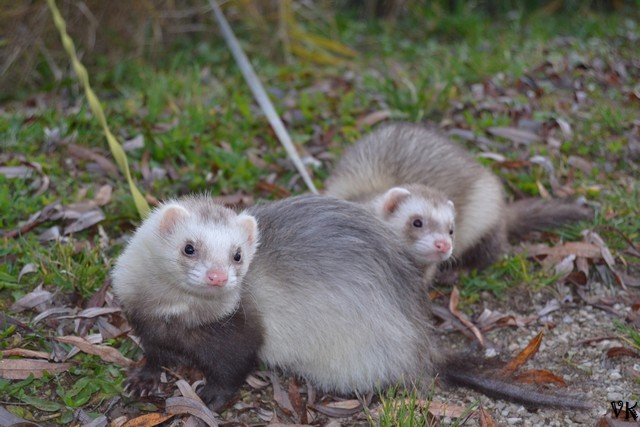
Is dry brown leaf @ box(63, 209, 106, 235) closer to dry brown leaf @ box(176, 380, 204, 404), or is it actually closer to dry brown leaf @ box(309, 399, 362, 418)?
dry brown leaf @ box(176, 380, 204, 404)

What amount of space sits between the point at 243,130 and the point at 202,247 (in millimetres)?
2684

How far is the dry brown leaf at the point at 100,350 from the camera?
360 cm

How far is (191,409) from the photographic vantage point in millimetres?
3359

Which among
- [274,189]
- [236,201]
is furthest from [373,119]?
[236,201]

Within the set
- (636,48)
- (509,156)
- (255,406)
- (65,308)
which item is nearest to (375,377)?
(255,406)

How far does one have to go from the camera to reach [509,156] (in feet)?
18.5

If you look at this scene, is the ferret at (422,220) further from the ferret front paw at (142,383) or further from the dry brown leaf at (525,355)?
the ferret front paw at (142,383)

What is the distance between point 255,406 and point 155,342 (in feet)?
1.94

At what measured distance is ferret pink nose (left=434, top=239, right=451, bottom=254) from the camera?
4.15 m

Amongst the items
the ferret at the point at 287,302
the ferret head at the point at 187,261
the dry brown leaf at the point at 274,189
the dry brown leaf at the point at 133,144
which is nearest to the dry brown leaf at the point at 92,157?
the dry brown leaf at the point at 133,144

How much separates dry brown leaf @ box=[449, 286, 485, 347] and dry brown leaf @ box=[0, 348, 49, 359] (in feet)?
7.36

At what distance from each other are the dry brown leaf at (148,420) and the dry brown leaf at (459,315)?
68.0 inches

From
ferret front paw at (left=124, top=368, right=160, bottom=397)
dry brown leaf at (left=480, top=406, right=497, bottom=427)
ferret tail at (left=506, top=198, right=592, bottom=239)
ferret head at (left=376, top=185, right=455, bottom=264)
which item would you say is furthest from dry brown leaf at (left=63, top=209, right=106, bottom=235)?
ferret tail at (left=506, top=198, right=592, bottom=239)

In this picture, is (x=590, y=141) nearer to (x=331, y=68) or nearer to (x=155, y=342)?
(x=331, y=68)
